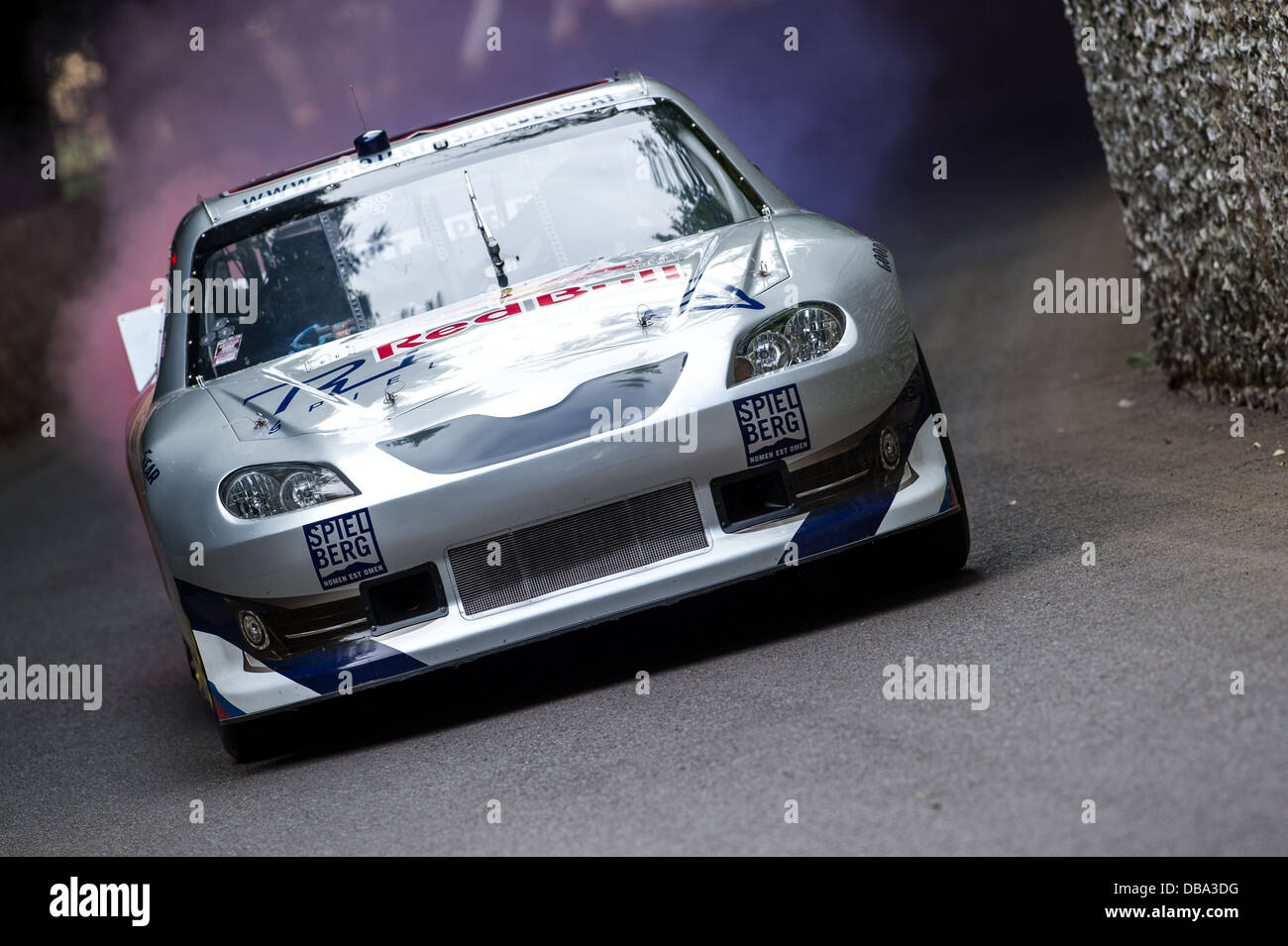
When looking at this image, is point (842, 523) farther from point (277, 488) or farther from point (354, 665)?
point (277, 488)

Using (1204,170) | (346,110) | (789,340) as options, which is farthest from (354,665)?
(346,110)

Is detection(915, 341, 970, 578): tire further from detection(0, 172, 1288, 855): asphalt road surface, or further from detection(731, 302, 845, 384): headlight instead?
detection(731, 302, 845, 384): headlight

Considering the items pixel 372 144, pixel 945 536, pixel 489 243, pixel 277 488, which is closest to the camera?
pixel 277 488

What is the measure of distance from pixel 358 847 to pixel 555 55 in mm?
12901

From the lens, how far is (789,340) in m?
4.15

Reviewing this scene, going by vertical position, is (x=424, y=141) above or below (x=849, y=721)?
above

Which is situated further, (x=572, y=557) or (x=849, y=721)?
(x=572, y=557)

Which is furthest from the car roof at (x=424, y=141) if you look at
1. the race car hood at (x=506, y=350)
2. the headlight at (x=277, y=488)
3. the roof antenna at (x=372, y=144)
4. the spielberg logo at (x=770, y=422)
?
the spielberg logo at (x=770, y=422)

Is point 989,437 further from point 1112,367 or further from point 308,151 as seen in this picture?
point 308,151

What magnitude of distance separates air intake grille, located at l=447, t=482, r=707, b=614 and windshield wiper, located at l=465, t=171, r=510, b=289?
1.06 m

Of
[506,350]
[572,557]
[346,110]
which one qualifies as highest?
[506,350]

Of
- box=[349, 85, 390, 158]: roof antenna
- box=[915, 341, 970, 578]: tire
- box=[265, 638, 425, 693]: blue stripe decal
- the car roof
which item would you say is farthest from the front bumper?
box=[349, 85, 390, 158]: roof antenna

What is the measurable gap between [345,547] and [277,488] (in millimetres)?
254

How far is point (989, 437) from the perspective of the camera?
7.26 metres
